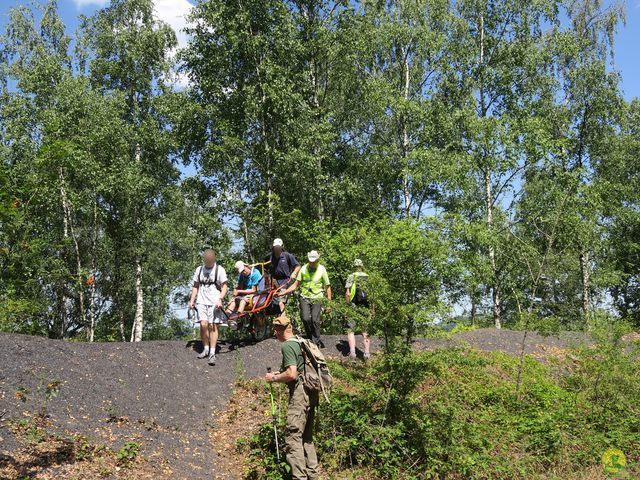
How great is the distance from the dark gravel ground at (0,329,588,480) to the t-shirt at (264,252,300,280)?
1464mm

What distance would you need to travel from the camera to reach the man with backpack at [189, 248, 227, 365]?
9070 mm

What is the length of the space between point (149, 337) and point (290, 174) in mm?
20703

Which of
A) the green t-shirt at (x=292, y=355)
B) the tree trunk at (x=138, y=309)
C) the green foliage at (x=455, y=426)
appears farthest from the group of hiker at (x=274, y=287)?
the tree trunk at (x=138, y=309)

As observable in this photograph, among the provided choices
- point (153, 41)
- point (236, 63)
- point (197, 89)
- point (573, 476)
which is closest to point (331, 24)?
point (236, 63)

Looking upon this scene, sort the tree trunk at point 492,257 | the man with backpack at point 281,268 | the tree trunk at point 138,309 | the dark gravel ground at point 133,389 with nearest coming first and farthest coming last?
the dark gravel ground at point 133,389
the man with backpack at point 281,268
the tree trunk at point 492,257
the tree trunk at point 138,309

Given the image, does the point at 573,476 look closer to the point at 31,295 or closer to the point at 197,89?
the point at 197,89

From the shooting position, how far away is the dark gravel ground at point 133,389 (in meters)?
6.57

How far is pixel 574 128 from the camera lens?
2611 centimetres

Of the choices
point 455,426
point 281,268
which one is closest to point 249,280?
point 281,268

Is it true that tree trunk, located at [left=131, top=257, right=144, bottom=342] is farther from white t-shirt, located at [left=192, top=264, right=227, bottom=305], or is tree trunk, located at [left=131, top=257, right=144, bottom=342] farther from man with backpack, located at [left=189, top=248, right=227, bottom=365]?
white t-shirt, located at [left=192, top=264, right=227, bottom=305]

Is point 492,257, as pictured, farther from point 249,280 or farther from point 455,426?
point 455,426

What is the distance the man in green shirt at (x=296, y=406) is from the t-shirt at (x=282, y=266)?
4.39 meters

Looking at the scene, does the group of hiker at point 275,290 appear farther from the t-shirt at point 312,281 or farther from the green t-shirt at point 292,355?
the green t-shirt at point 292,355

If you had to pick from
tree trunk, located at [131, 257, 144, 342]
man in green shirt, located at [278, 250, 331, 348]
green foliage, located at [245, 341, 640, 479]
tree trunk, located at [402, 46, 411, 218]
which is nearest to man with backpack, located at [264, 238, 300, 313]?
man in green shirt, located at [278, 250, 331, 348]
